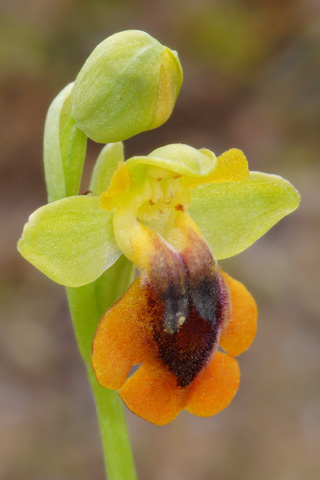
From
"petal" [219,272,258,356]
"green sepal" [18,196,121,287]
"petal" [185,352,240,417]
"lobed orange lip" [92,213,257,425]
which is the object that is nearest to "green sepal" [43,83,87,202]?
"green sepal" [18,196,121,287]

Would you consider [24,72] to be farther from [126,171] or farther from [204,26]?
[126,171]

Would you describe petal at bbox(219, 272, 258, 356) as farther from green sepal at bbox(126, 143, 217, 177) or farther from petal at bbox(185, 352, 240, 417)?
green sepal at bbox(126, 143, 217, 177)

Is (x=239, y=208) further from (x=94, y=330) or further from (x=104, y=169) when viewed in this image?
(x=94, y=330)

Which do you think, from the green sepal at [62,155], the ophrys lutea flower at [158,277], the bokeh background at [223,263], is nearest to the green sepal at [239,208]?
the ophrys lutea flower at [158,277]

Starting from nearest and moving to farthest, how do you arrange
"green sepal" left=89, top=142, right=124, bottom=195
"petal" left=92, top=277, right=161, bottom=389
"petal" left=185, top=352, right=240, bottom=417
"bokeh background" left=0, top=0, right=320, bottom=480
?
"petal" left=92, top=277, right=161, bottom=389 → "petal" left=185, top=352, right=240, bottom=417 → "green sepal" left=89, top=142, right=124, bottom=195 → "bokeh background" left=0, top=0, right=320, bottom=480

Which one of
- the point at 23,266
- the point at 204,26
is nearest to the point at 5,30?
the point at 204,26

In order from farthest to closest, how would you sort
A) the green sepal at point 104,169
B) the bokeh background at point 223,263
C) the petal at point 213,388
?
the bokeh background at point 223,263 < the green sepal at point 104,169 < the petal at point 213,388

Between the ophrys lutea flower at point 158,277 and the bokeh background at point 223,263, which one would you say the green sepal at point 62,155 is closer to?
the ophrys lutea flower at point 158,277

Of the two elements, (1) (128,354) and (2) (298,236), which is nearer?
(1) (128,354)
